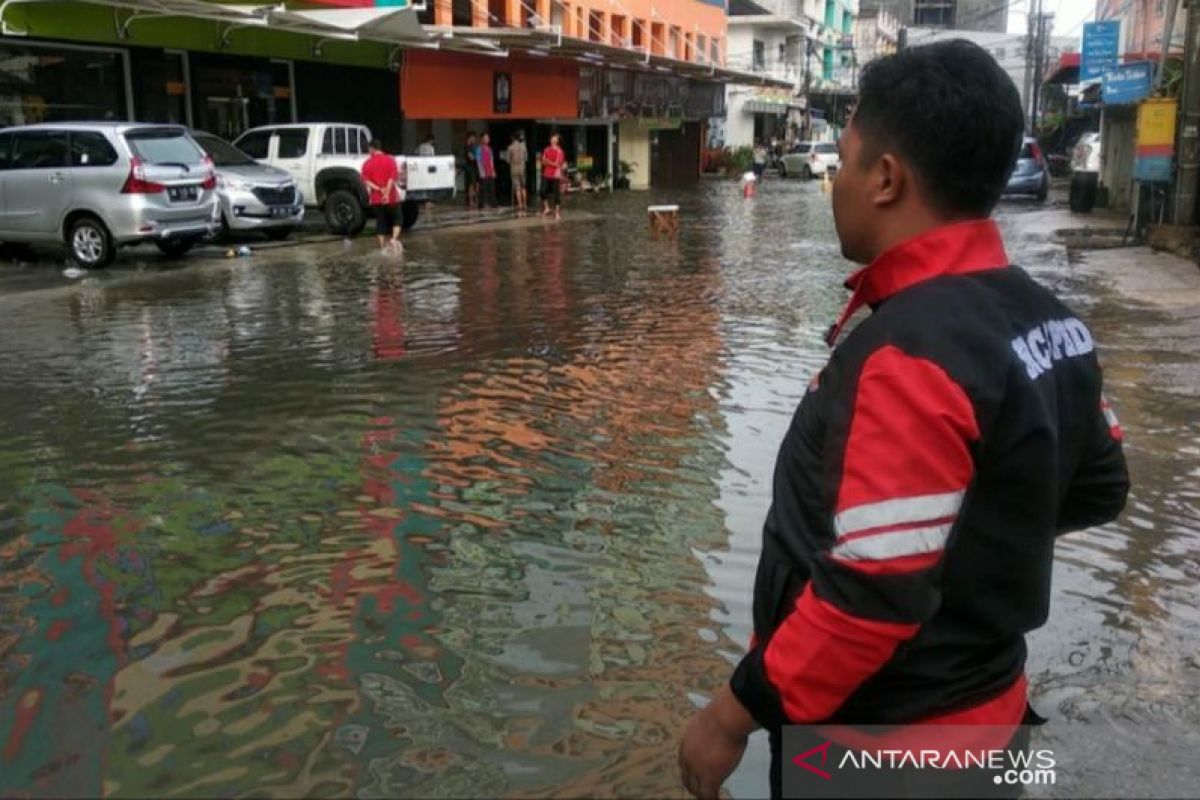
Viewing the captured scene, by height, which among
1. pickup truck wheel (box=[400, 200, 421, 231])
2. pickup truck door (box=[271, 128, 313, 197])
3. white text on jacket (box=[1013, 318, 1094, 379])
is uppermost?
pickup truck door (box=[271, 128, 313, 197])

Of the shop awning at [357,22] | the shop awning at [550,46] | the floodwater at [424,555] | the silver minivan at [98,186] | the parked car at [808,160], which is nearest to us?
the floodwater at [424,555]

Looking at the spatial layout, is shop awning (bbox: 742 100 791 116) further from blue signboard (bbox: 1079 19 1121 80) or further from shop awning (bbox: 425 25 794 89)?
blue signboard (bbox: 1079 19 1121 80)

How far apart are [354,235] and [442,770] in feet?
56.1

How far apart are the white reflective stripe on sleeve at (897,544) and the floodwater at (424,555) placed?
185 cm

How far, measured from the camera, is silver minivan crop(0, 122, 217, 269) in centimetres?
1427

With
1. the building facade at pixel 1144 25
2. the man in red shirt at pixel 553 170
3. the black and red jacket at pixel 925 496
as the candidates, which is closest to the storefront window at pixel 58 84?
the man in red shirt at pixel 553 170

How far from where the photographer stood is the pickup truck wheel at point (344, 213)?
1939 centimetres

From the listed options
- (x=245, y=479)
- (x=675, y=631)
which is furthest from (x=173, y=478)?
(x=675, y=631)

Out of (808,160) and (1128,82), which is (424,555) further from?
(808,160)

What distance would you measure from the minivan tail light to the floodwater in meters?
4.19

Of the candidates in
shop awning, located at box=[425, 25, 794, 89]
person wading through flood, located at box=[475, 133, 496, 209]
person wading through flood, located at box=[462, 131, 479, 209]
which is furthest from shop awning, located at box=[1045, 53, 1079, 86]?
person wading through flood, located at box=[475, 133, 496, 209]

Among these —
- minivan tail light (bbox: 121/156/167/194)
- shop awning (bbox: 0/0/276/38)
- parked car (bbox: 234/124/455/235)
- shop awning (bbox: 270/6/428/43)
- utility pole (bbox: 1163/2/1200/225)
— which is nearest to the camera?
minivan tail light (bbox: 121/156/167/194)

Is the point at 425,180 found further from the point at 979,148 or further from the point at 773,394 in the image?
the point at 979,148

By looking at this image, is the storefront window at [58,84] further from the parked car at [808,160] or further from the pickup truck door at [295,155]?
the parked car at [808,160]
